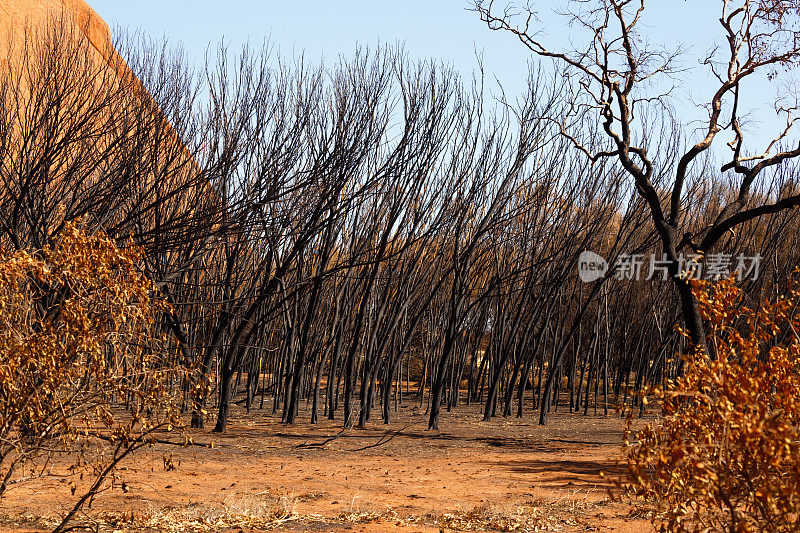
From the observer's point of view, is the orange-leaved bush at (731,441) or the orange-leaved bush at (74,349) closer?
the orange-leaved bush at (731,441)

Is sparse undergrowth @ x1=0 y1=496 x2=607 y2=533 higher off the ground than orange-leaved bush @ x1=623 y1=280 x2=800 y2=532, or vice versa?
orange-leaved bush @ x1=623 y1=280 x2=800 y2=532

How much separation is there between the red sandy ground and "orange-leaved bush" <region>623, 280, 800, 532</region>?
852mm

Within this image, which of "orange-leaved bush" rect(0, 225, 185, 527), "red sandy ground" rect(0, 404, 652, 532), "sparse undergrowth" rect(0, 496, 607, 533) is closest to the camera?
"orange-leaved bush" rect(0, 225, 185, 527)

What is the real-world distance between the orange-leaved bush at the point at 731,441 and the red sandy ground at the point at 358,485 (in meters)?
0.85

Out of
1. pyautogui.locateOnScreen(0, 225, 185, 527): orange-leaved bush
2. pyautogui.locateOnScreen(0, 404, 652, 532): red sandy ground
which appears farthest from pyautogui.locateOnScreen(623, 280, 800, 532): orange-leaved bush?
pyautogui.locateOnScreen(0, 225, 185, 527): orange-leaved bush

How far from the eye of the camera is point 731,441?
2631 mm

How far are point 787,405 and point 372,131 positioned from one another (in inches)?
279

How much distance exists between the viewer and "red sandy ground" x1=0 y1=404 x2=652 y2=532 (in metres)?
4.52

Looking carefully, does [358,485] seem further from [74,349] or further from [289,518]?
[74,349]

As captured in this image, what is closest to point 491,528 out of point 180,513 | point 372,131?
point 180,513

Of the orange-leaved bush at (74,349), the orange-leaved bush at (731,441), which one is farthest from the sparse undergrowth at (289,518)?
the orange-leaved bush at (731,441)

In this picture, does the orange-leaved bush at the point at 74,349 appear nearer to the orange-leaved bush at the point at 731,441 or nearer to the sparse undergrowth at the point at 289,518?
the sparse undergrowth at the point at 289,518

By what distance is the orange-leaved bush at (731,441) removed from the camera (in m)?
2.37

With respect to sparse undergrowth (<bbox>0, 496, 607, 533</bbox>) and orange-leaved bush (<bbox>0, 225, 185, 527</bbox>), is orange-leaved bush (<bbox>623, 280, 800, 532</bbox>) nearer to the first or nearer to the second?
sparse undergrowth (<bbox>0, 496, 607, 533</bbox>)
